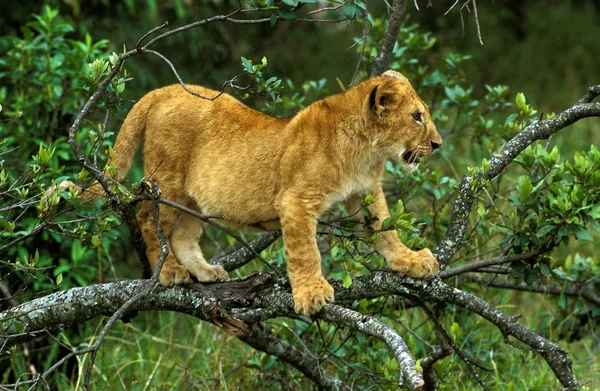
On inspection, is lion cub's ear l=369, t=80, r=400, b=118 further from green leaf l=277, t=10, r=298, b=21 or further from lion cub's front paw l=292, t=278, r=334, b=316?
lion cub's front paw l=292, t=278, r=334, b=316

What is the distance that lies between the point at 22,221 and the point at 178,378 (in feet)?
4.58

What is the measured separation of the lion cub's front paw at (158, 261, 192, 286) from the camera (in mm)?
4301

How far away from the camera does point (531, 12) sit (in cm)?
1233

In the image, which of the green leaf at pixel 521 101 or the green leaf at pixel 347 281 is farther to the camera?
the green leaf at pixel 521 101

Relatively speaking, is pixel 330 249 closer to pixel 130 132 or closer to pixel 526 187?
pixel 526 187

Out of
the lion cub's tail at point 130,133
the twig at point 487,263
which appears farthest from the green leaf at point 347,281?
the lion cub's tail at point 130,133

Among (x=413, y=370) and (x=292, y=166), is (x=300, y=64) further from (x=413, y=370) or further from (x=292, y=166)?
(x=413, y=370)

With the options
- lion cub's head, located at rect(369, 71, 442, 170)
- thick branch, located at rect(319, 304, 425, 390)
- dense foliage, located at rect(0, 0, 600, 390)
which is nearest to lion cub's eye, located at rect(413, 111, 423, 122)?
lion cub's head, located at rect(369, 71, 442, 170)

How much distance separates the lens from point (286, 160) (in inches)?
166

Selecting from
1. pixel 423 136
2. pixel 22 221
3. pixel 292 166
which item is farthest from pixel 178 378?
pixel 423 136

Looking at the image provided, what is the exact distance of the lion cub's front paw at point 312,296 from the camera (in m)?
3.90

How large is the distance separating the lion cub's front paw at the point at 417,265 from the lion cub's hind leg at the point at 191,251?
102 centimetres

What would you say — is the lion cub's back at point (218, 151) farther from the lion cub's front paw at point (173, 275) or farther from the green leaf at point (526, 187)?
the green leaf at point (526, 187)

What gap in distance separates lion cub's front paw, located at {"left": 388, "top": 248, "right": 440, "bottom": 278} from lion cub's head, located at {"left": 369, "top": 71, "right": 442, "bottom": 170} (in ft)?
1.55
